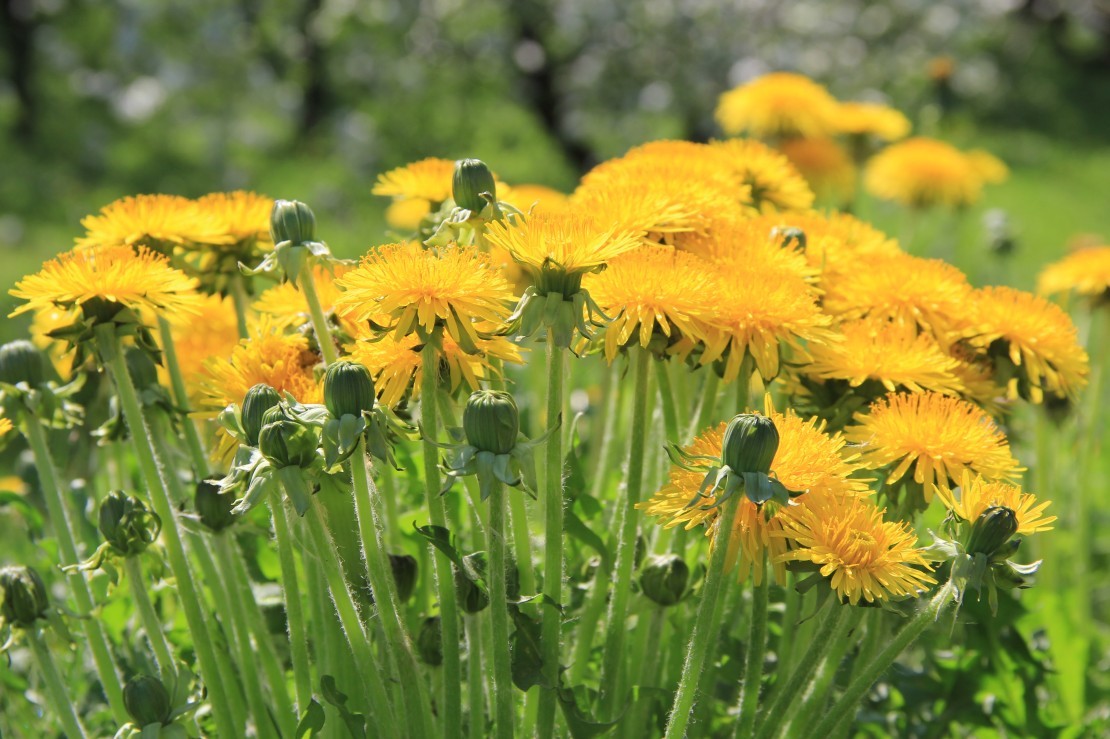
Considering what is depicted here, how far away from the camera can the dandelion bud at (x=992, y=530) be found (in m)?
1.12

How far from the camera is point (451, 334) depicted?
1.14m

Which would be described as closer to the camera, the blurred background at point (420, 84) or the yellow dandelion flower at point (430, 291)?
the yellow dandelion flower at point (430, 291)

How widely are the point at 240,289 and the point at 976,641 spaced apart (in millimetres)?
1219

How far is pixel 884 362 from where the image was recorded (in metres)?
1.35

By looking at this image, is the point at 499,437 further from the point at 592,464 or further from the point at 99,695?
the point at 592,464

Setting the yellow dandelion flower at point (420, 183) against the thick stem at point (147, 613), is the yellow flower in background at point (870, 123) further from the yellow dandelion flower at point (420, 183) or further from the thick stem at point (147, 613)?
the thick stem at point (147, 613)

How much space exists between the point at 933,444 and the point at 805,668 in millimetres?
274

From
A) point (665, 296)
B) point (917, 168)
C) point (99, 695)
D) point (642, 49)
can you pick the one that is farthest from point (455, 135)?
point (665, 296)

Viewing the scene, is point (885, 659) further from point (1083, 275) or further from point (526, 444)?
point (1083, 275)

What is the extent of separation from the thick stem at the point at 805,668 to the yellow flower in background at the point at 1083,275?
1.16 metres

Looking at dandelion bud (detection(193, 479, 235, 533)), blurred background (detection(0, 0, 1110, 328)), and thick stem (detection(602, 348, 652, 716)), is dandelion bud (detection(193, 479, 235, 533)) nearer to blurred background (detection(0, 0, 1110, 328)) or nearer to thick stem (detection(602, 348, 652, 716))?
thick stem (detection(602, 348, 652, 716))

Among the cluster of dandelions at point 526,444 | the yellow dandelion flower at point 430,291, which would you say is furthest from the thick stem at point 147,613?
the yellow dandelion flower at point 430,291

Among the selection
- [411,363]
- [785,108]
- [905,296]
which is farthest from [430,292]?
[785,108]

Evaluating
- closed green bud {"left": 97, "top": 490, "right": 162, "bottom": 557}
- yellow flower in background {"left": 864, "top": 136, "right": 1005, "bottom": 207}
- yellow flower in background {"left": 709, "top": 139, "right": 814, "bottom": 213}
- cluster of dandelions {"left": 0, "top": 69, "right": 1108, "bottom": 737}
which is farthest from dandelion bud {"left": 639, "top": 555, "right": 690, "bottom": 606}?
yellow flower in background {"left": 864, "top": 136, "right": 1005, "bottom": 207}
